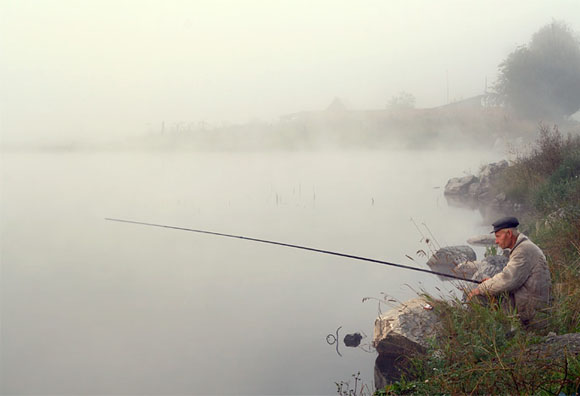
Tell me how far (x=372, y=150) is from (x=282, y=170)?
767 inches

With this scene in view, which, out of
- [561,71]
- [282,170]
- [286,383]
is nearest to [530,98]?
[561,71]

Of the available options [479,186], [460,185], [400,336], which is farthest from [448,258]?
[460,185]

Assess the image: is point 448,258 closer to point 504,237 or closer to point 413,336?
point 413,336

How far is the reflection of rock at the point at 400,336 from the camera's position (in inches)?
184

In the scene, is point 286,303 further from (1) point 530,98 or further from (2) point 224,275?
(1) point 530,98

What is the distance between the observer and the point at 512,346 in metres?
3.59

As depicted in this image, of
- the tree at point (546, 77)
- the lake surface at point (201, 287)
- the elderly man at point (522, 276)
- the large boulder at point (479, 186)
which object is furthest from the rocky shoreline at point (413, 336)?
the tree at point (546, 77)

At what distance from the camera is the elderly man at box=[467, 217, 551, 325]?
13.0 feet

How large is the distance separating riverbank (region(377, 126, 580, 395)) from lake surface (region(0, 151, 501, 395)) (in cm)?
131

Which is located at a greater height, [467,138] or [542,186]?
[467,138]

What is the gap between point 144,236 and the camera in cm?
1284

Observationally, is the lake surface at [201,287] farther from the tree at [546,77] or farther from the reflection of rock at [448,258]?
the tree at [546,77]

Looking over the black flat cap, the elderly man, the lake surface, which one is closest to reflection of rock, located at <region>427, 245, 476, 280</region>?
the lake surface

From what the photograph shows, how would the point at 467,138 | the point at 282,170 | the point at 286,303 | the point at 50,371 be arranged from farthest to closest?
1. the point at 467,138
2. the point at 282,170
3. the point at 286,303
4. the point at 50,371
